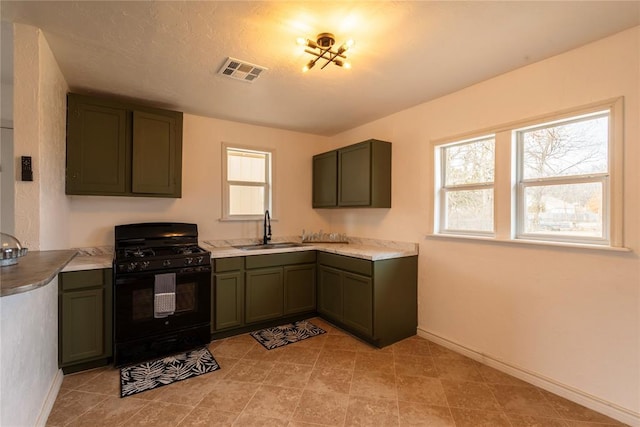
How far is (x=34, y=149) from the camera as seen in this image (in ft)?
6.63

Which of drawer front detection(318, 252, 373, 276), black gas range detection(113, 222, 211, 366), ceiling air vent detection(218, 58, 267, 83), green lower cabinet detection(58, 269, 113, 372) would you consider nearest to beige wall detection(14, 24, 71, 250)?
green lower cabinet detection(58, 269, 113, 372)

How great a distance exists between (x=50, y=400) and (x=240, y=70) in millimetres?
2755

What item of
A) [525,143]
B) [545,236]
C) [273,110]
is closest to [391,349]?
[545,236]

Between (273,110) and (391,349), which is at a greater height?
(273,110)

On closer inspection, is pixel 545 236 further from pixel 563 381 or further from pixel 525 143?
pixel 563 381

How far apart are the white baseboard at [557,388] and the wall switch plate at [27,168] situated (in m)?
3.67

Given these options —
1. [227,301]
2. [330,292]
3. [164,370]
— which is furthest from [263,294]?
[164,370]

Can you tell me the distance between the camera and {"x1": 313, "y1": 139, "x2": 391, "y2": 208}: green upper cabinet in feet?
11.5

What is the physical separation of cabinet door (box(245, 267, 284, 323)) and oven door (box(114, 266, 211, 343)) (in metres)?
0.47

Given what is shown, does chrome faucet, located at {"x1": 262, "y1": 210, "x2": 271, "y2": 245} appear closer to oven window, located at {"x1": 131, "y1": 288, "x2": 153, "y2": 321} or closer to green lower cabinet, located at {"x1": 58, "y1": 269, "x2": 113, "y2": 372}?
oven window, located at {"x1": 131, "y1": 288, "x2": 153, "y2": 321}

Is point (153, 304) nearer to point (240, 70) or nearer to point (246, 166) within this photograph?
point (246, 166)

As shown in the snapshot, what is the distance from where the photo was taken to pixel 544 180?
2.40 metres

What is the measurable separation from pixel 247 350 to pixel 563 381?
8.50ft

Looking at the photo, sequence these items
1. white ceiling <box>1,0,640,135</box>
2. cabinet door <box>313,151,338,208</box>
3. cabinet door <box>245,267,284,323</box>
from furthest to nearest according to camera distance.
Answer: cabinet door <box>313,151,338,208</box> → cabinet door <box>245,267,284,323</box> → white ceiling <box>1,0,640,135</box>
